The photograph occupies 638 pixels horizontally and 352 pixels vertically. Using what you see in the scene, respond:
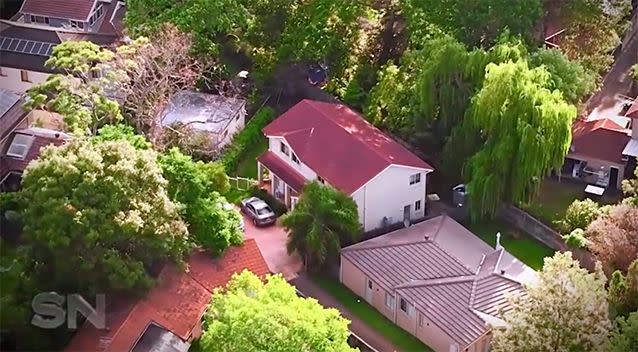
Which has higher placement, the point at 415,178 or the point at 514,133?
the point at 514,133

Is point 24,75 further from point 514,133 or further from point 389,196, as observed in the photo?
point 514,133

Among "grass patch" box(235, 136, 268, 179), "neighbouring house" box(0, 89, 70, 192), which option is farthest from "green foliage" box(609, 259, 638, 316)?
"neighbouring house" box(0, 89, 70, 192)

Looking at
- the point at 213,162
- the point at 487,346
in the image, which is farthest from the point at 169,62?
the point at 487,346

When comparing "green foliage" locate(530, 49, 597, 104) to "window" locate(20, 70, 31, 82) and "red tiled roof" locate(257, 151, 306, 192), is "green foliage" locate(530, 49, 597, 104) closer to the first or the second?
"red tiled roof" locate(257, 151, 306, 192)

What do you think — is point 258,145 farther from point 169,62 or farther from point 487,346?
point 487,346

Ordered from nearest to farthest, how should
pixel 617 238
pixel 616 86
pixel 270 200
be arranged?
pixel 617 238 → pixel 270 200 → pixel 616 86

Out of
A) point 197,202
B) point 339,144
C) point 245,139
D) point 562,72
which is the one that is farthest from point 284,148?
point 562,72

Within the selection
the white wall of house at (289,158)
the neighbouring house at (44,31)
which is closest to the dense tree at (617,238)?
the white wall of house at (289,158)
